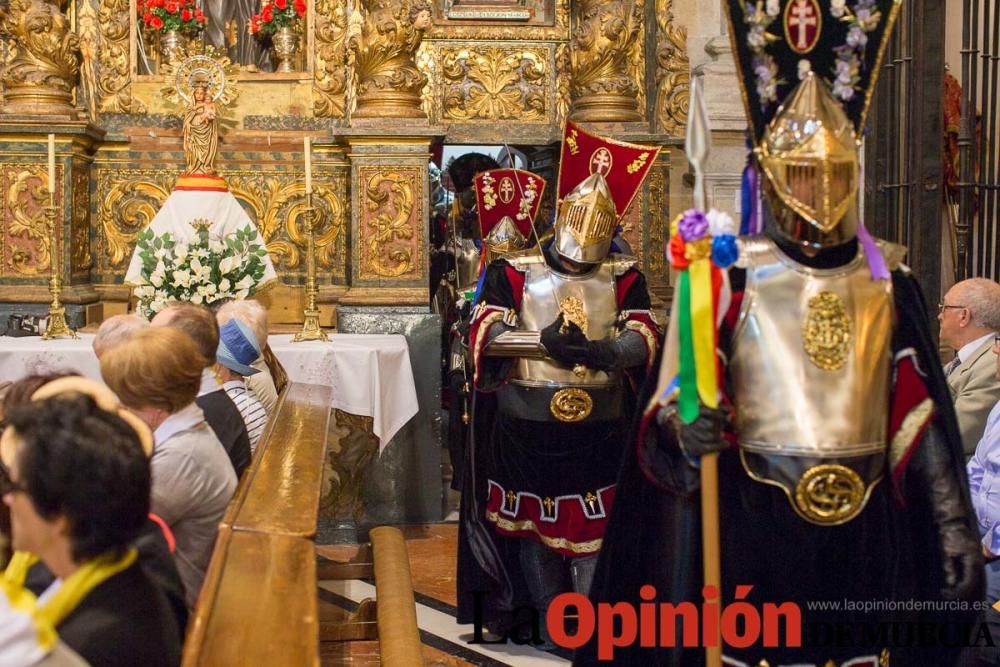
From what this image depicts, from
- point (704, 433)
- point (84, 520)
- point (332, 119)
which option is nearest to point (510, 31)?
point (332, 119)

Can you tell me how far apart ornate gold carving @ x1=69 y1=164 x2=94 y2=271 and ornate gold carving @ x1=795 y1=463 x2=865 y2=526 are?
5.77 metres

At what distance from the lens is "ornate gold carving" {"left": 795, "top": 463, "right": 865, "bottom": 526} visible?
3348 millimetres

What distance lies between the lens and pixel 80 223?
8.23 meters

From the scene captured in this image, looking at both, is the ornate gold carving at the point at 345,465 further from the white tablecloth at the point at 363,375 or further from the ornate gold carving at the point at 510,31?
the ornate gold carving at the point at 510,31

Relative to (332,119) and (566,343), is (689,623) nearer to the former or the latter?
(566,343)

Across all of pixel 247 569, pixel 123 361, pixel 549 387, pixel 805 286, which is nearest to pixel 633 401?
pixel 549 387

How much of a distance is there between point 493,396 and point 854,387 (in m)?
2.64

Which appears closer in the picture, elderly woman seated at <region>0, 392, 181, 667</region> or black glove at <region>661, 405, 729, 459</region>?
elderly woman seated at <region>0, 392, 181, 667</region>

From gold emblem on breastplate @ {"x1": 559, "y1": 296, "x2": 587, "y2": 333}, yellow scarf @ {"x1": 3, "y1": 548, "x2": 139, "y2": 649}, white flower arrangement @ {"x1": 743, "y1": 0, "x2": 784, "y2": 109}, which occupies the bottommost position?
yellow scarf @ {"x1": 3, "y1": 548, "x2": 139, "y2": 649}

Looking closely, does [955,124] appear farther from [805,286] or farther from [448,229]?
[805,286]

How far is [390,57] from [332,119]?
752 mm

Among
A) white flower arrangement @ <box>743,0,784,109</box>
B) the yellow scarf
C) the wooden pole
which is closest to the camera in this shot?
the yellow scarf

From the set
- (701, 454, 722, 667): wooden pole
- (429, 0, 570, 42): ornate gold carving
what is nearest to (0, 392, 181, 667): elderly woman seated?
(701, 454, 722, 667): wooden pole

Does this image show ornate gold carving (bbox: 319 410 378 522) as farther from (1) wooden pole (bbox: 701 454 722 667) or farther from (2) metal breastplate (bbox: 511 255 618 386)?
(1) wooden pole (bbox: 701 454 722 667)
